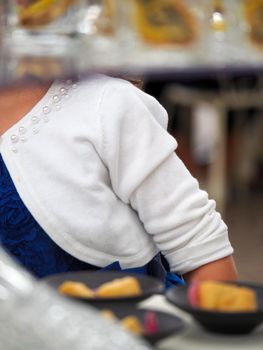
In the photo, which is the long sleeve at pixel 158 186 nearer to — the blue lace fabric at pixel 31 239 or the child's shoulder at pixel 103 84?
the child's shoulder at pixel 103 84

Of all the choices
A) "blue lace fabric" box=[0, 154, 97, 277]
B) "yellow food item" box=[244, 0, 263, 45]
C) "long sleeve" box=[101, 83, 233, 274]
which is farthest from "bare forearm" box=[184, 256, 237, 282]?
"yellow food item" box=[244, 0, 263, 45]

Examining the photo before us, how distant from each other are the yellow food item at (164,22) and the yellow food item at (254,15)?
2.3 inches

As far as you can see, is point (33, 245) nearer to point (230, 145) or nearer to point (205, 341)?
point (205, 341)

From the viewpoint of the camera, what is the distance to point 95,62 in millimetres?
886

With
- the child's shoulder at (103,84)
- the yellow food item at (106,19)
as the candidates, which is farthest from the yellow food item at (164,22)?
the child's shoulder at (103,84)

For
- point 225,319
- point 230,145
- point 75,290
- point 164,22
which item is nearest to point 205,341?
point 225,319

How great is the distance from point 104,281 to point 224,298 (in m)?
0.18

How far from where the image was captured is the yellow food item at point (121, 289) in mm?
1048

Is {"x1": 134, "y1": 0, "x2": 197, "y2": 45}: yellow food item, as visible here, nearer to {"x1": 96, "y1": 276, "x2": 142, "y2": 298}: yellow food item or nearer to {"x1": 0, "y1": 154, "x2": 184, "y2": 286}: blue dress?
{"x1": 96, "y1": 276, "x2": 142, "y2": 298}: yellow food item

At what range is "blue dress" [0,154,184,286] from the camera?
138 cm

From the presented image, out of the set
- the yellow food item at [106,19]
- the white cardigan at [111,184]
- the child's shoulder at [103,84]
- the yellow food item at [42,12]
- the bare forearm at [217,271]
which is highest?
the yellow food item at [106,19]

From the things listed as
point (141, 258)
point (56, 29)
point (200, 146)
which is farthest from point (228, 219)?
point (56, 29)

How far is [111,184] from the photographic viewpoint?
1.37 metres

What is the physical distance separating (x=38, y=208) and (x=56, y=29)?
43 centimetres
